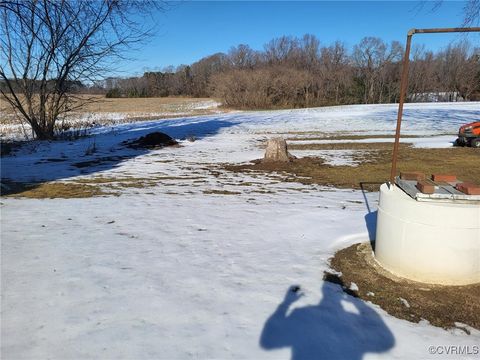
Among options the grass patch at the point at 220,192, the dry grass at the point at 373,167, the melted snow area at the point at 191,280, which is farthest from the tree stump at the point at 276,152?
the grass patch at the point at 220,192

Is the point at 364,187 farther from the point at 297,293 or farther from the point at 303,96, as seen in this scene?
the point at 303,96

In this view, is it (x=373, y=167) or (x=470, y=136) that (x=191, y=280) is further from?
(x=470, y=136)

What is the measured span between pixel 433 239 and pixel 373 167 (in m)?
7.15

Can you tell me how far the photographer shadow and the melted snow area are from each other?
0.4 inches

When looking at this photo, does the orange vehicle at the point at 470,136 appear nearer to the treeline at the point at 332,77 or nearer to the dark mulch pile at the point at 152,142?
the dark mulch pile at the point at 152,142

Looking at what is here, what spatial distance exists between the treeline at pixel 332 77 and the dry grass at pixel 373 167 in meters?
33.7

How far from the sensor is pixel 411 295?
335cm

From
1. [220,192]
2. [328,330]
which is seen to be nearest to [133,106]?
[220,192]

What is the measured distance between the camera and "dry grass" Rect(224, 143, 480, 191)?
8.67m

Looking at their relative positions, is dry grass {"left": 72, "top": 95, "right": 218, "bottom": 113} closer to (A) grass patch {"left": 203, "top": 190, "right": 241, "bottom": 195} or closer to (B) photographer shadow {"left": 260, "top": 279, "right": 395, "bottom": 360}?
(A) grass patch {"left": 203, "top": 190, "right": 241, "bottom": 195}

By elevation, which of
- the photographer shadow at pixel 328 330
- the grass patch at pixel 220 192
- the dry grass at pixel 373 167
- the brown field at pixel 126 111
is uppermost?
the brown field at pixel 126 111

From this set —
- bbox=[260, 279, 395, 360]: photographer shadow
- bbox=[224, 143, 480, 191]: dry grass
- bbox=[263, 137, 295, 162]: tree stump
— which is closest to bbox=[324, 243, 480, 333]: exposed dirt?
bbox=[260, 279, 395, 360]: photographer shadow

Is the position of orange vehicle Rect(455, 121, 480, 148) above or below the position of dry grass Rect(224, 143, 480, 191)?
above

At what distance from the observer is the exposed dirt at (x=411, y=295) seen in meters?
3.04
